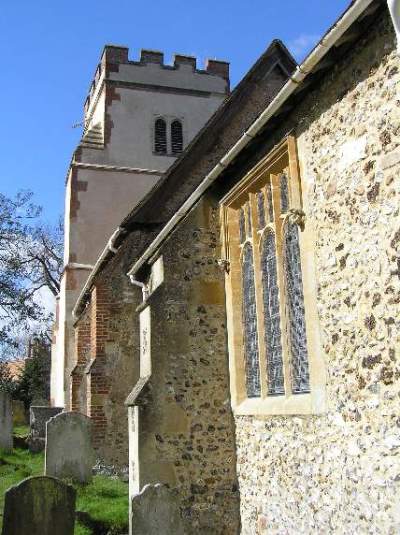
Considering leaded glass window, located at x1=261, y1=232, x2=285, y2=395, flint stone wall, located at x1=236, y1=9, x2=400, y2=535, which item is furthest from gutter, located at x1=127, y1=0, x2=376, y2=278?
leaded glass window, located at x1=261, y1=232, x2=285, y2=395

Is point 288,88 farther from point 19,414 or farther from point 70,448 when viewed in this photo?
point 19,414

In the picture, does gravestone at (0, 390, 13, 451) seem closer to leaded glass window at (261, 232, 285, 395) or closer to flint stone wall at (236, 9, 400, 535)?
leaded glass window at (261, 232, 285, 395)

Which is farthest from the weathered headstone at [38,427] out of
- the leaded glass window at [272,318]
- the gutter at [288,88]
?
the leaded glass window at [272,318]

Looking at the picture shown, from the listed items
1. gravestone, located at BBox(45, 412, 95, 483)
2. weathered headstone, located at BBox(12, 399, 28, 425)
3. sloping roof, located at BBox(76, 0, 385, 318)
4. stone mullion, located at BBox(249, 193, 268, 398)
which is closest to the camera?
stone mullion, located at BBox(249, 193, 268, 398)

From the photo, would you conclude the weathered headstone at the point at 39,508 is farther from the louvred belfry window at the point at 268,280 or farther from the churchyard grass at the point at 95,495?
the louvred belfry window at the point at 268,280

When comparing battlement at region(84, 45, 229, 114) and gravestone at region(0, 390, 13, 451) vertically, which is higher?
battlement at region(84, 45, 229, 114)

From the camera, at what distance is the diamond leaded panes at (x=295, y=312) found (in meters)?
6.54

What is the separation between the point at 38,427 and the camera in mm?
15852

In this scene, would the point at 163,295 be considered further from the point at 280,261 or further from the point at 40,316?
the point at 40,316

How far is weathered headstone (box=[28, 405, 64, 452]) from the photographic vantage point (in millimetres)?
15102

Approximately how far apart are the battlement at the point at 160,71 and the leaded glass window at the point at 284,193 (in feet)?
46.9

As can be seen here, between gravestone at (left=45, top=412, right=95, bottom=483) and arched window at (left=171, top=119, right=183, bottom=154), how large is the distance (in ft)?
39.0

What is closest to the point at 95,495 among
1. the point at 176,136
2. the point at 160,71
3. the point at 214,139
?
the point at 214,139

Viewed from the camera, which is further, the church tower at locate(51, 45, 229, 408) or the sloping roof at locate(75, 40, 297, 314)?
the church tower at locate(51, 45, 229, 408)
